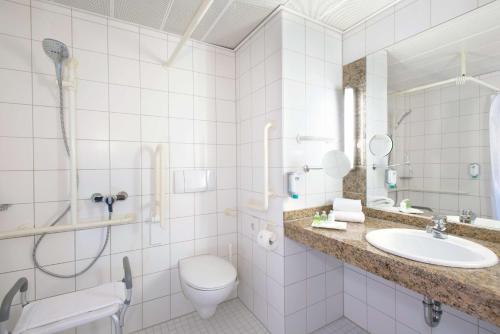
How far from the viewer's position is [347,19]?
169 centimetres

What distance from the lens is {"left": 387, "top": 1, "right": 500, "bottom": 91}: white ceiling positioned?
1195 millimetres

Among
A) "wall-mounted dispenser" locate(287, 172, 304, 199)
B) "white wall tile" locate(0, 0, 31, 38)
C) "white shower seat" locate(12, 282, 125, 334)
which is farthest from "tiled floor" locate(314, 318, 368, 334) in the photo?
"white wall tile" locate(0, 0, 31, 38)

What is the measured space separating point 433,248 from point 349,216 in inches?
18.3

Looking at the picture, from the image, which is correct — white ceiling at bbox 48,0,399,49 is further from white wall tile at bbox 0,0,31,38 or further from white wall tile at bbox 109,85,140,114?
white wall tile at bbox 109,85,140,114

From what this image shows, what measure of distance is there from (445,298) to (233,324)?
147cm

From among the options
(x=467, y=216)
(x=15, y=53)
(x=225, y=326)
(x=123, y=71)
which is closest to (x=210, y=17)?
(x=123, y=71)

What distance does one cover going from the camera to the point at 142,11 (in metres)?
1.57

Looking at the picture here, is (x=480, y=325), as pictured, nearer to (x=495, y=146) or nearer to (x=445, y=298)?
(x=445, y=298)

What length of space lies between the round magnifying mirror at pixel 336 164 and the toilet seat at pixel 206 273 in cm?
102

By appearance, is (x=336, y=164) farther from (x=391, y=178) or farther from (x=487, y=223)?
(x=487, y=223)

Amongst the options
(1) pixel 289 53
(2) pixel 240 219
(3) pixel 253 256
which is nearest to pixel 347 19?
(1) pixel 289 53

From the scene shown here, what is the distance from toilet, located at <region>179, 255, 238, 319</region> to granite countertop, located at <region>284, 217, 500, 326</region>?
63cm

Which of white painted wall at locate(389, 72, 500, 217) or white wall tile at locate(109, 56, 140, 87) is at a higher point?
white wall tile at locate(109, 56, 140, 87)

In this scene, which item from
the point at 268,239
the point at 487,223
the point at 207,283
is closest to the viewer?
the point at 487,223
